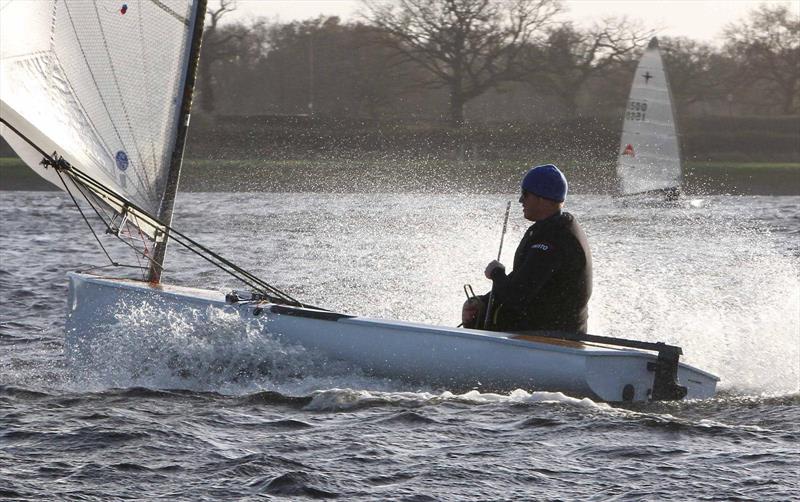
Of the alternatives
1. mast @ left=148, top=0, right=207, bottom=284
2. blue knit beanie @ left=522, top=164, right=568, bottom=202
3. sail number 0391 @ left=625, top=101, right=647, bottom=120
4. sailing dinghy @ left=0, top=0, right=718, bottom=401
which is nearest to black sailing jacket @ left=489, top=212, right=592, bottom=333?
blue knit beanie @ left=522, top=164, right=568, bottom=202

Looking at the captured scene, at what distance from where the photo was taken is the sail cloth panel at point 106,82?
827cm

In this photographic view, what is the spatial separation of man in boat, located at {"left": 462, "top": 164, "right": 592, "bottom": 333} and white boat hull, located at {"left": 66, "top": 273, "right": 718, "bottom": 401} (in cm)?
30

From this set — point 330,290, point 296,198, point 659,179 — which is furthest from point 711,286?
point 296,198

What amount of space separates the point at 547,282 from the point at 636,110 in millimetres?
23475

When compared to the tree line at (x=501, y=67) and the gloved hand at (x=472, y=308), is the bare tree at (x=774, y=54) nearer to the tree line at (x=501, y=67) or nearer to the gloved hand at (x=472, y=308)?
the tree line at (x=501, y=67)

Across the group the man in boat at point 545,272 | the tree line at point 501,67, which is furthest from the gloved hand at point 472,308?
the tree line at point 501,67

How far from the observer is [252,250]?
1891 centimetres

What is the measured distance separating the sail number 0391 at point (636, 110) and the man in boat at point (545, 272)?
23171 mm

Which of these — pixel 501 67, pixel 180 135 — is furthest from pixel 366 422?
pixel 501 67

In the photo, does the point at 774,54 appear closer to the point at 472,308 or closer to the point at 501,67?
the point at 501,67

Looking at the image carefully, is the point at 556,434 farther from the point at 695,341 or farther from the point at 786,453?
the point at 695,341

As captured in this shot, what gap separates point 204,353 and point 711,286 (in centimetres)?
789

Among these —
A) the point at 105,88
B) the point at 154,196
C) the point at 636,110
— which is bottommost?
the point at 154,196

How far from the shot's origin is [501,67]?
5753cm
